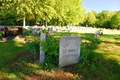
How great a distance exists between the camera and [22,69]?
2922 millimetres

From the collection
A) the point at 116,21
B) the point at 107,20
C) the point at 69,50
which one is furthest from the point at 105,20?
the point at 69,50

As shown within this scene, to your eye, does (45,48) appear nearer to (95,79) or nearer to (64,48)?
(64,48)

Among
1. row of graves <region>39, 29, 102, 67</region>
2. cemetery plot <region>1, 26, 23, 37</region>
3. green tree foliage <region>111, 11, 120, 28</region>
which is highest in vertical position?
green tree foliage <region>111, 11, 120, 28</region>

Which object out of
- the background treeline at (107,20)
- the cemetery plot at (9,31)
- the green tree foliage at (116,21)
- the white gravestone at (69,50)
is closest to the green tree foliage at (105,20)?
the background treeline at (107,20)

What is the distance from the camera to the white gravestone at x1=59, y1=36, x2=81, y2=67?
302 centimetres

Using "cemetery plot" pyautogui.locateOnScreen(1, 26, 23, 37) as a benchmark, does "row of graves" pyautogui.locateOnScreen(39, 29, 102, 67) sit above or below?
below

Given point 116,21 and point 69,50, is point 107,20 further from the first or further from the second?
point 69,50

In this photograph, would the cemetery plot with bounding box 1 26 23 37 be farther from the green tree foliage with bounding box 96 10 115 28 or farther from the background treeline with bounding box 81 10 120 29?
the green tree foliage with bounding box 96 10 115 28

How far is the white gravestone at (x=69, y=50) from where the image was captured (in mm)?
3023

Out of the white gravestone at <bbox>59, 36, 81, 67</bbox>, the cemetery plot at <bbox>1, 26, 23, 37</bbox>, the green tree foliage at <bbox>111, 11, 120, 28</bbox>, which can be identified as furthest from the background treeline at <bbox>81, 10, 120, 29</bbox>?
the white gravestone at <bbox>59, 36, 81, 67</bbox>

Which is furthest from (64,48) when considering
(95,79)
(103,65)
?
(103,65)

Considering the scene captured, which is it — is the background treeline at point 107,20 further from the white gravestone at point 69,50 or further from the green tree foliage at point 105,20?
the white gravestone at point 69,50

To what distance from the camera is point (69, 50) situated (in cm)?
318

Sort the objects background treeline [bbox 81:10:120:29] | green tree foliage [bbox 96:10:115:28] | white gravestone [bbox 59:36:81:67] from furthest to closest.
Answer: green tree foliage [bbox 96:10:115:28]
background treeline [bbox 81:10:120:29]
white gravestone [bbox 59:36:81:67]
